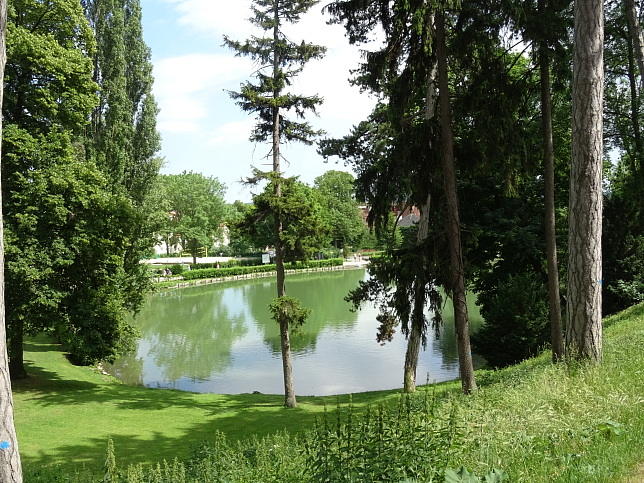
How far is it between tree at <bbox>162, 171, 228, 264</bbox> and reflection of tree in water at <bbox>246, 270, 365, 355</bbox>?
12256mm

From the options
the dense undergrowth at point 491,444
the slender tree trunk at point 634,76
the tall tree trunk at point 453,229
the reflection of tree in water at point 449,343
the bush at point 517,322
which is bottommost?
the reflection of tree in water at point 449,343

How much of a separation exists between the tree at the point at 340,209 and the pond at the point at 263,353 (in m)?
37.8

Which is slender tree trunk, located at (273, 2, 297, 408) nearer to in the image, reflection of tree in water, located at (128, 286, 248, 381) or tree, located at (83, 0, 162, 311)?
reflection of tree in water, located at (128, 286, 248, 381)

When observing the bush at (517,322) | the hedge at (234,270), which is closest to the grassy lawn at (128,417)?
the bush at (517,322)

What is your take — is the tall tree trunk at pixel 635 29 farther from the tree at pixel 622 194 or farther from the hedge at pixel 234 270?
the hedge at pixel 234 270

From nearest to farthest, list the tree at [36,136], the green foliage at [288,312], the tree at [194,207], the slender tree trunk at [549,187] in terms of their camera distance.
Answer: the slender tree trunk at [549,187] → the tree at [36,136] → the green foliage at [288,312] → the tree at [194,207]

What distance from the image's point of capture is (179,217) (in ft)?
195

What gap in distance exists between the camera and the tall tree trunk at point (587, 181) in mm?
6590

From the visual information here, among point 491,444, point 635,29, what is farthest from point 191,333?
point 491,444

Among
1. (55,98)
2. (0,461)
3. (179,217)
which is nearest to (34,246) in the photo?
(55,98)

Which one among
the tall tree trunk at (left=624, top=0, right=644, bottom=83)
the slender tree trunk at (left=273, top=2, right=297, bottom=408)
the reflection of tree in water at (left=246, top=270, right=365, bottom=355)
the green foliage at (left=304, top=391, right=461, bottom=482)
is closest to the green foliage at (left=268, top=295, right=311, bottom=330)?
the slender tree trunk at (left=273, top=2, right=297, bottom=408)

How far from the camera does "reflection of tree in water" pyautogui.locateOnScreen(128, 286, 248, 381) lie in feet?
65.1

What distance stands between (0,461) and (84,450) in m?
6.26

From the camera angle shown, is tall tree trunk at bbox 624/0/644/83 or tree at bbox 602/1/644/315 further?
tree at bbox 602/1/644/315
